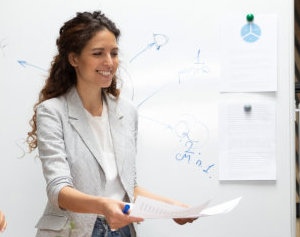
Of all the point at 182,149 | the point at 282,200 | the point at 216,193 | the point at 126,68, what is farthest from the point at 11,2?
the point at 282,200

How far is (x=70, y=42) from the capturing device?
68.3 inches

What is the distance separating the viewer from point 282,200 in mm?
2115

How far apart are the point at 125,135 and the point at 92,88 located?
7.5 inches

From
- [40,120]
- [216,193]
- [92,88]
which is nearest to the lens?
[40,120]

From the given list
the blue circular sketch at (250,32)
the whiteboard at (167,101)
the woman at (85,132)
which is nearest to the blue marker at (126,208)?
the woman at (85,132)

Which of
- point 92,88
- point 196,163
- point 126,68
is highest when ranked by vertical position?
point 126,68

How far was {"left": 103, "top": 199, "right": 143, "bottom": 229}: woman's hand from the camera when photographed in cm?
128

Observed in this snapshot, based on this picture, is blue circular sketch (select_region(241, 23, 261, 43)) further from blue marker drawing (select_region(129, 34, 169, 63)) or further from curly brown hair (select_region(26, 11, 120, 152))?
curly brown hair (select_region(26, 11, 120, 152))

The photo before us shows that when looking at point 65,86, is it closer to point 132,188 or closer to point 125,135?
point 125,135

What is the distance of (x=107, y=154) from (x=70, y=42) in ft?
1.26

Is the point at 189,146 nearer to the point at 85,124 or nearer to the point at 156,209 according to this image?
the point at 85,124

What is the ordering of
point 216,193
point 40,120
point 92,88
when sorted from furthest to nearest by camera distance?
point 216,193 → point 92,88 → point 40,120

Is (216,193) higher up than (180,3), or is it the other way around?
(180,3)

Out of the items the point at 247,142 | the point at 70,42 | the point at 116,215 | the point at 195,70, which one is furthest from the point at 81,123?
the point at 247,142
